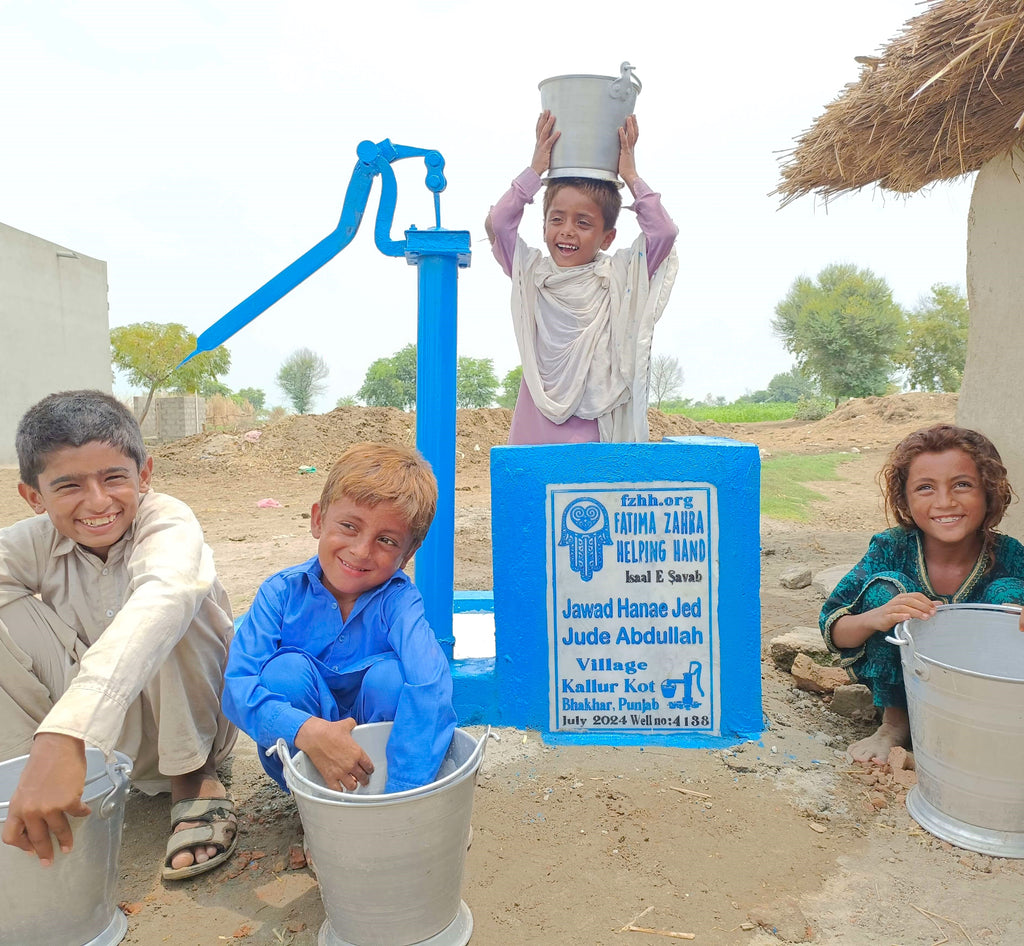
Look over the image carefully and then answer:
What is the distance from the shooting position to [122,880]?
78.9 inches

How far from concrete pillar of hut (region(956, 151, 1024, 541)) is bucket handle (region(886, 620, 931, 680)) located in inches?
91.3

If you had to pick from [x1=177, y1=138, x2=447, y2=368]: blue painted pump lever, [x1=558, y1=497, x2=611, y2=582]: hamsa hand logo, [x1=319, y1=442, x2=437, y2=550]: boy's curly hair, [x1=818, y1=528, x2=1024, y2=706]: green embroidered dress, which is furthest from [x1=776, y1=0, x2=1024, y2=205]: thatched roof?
[x1=319, y1=442, x2=437, y2=550]: boy's curly hair

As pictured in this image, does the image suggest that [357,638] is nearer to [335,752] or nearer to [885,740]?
[335,752]

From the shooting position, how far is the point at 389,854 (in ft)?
4.99

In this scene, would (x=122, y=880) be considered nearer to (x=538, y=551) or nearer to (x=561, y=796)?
(x=561, y=796)

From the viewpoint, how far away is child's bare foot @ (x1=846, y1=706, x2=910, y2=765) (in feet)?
8.38

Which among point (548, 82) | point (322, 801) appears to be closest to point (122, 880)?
point (322, 801)

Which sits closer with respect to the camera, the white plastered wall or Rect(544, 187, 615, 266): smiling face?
Rect(544, 187, 615, 266): smiling face

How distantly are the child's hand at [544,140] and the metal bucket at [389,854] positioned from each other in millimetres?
2145

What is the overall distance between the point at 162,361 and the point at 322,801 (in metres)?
26.2

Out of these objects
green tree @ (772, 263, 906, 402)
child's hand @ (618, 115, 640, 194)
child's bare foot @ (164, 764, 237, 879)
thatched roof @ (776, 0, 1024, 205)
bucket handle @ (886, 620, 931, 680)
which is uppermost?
green tree @ (772, 263, 906, 402)

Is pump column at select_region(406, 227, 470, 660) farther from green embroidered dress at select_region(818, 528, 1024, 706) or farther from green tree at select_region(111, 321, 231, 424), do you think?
green tree at select_region(111, 321, 231, 424)

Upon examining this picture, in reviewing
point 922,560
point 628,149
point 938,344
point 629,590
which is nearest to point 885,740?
point 922,560

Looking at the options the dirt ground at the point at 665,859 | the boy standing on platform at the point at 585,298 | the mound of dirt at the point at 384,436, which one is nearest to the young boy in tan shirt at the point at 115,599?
the dirt ground at the point at 665,859
